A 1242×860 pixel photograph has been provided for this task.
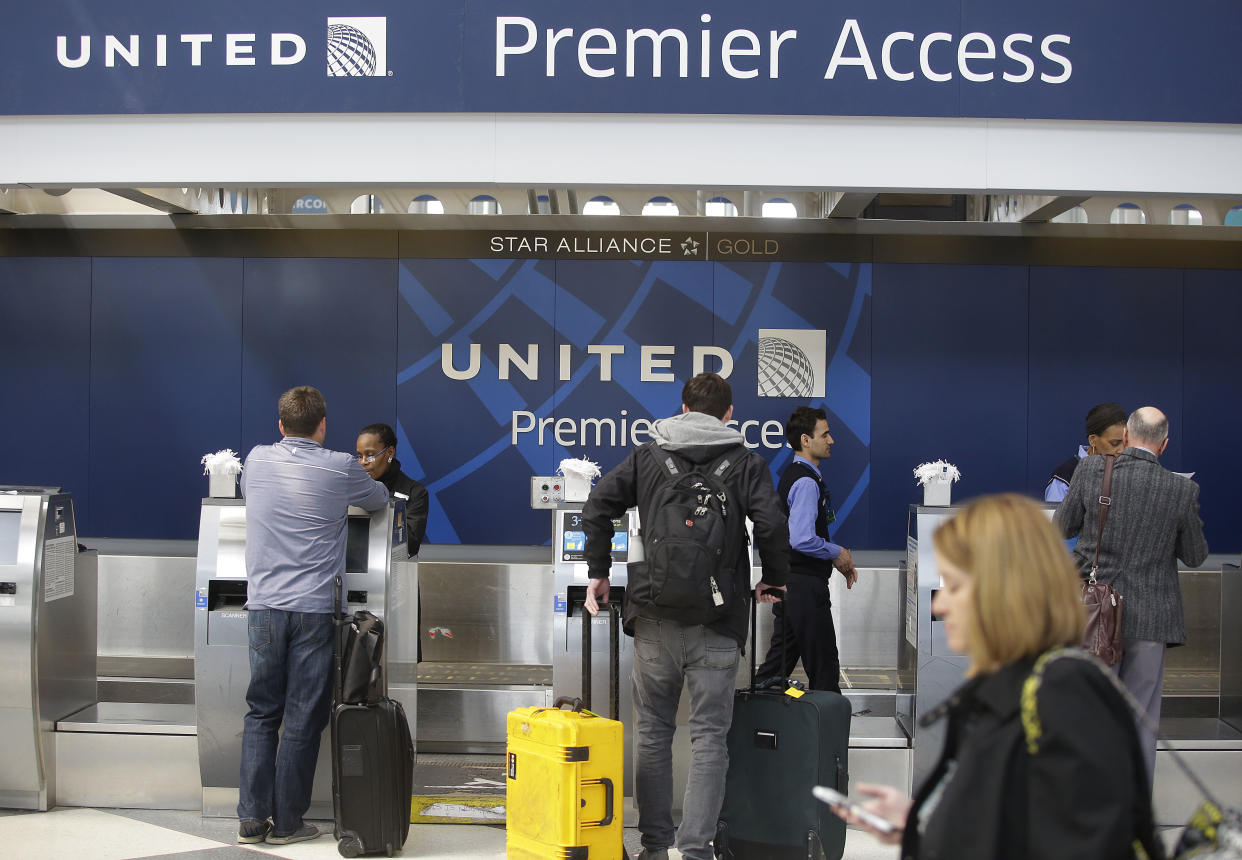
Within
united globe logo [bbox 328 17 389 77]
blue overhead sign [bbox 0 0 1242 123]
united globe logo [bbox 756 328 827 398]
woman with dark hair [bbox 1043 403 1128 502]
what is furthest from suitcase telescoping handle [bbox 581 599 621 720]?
united globe logo [bbox 756 328 827 398]

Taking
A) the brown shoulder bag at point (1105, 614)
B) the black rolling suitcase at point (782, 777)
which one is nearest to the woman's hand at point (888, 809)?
the black rolling suitcase at point (782, 777)

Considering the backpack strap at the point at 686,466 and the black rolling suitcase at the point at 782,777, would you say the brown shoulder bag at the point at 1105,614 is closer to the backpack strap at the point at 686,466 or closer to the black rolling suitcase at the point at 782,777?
the black rolling suitcase at the point at 782,777

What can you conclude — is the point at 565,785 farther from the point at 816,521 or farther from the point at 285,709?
the point at 816,521

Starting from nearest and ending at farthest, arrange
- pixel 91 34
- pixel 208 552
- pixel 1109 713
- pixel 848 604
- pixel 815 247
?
pixel 1109 713, pixel 208 552, pixel 91 34, pixel 848 604, pixel 815 247

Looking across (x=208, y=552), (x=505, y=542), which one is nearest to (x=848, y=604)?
(x=505, y=542)

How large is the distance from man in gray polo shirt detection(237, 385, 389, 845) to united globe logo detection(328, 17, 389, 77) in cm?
149

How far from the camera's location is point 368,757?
13.5ft

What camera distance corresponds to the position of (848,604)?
678 centimetres

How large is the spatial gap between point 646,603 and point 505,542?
3775mm

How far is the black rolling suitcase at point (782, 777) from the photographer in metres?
3.91

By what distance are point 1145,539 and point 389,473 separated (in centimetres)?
345

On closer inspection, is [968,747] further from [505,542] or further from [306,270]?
[306,270]

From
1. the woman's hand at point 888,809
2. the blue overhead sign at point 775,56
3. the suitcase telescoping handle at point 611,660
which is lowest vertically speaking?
the suitcase telescoping handle at point 611,660

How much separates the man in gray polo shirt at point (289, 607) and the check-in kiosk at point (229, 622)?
0.21m
